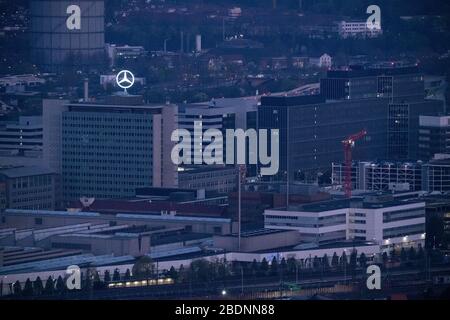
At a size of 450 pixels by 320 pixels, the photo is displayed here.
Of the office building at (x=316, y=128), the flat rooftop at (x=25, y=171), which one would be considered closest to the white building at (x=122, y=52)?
the office building at (x=316, y=128)

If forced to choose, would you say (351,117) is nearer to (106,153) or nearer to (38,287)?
(106,153)

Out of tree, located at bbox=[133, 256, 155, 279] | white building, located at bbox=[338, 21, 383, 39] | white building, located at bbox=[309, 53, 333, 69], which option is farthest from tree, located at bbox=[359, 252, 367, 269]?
white building, located at bbox=[338, 21, 383, 39]

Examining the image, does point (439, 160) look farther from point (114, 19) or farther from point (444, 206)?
point (114, 19)

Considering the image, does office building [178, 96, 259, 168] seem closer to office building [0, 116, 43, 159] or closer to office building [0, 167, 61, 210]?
office building [0, 116, 43, 159]


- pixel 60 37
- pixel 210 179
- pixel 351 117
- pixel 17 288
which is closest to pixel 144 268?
pixel 17 288

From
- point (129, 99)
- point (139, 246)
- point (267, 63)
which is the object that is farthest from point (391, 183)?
point (267, 63)

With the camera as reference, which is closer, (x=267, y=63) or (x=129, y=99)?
(x=129, y=99)
